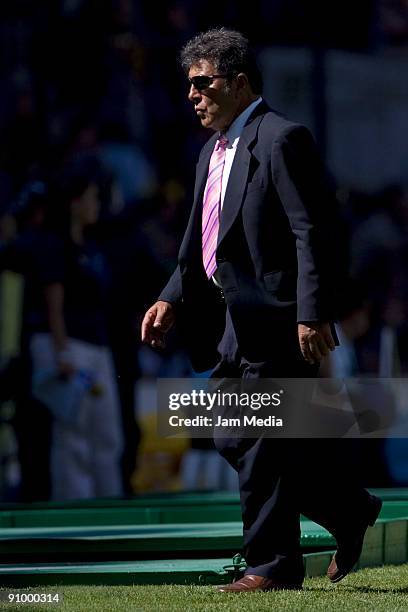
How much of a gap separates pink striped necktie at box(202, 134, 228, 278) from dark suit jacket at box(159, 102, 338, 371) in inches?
3.4

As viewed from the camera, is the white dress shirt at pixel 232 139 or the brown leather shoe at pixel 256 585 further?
the white dress shirt at pixel 232 139

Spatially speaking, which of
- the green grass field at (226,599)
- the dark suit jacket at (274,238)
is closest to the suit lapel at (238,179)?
the dark suit jacket at (274,238)

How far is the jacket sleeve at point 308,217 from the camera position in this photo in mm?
5199

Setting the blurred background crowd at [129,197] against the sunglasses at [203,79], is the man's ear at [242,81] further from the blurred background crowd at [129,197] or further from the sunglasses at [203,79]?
the blurred background crowd at [129,197]

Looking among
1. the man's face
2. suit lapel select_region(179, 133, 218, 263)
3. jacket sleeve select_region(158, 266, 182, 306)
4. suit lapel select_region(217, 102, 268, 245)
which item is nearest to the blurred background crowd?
jacket sleeve select_region(158, 266, 182, 306)

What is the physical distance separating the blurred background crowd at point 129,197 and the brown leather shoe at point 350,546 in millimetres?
4393

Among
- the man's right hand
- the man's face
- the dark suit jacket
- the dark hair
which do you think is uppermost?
the dark hair

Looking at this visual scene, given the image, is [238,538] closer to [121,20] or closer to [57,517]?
[57,517]

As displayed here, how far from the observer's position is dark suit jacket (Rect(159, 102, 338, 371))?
5.23 m

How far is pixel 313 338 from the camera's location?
5195 millimetres

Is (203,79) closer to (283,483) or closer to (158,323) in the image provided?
(158,323)

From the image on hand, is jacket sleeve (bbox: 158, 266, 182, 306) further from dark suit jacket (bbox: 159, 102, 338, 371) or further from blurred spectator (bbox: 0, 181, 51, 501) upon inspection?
blurred spectator (bbox: 0, 181, 51, 501)

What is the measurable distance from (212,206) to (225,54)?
0.50 m

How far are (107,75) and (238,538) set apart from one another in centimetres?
585
